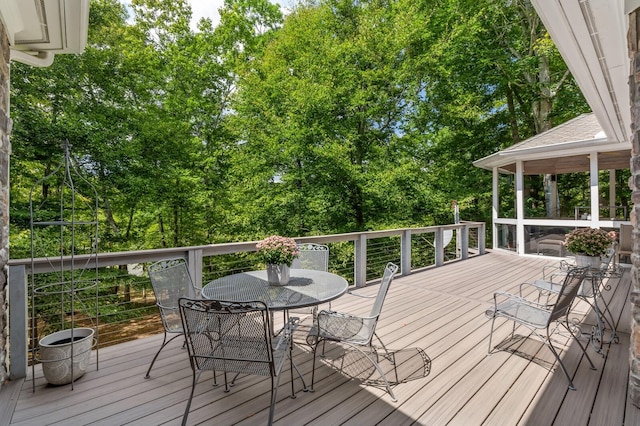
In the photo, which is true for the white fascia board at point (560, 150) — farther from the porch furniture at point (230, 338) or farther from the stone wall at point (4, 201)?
the stone wall at point (4, 201)

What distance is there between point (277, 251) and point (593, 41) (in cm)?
310

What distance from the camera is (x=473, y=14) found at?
11016mm

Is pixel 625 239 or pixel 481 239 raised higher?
pixel 625 239

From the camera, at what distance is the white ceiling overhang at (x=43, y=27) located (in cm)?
220

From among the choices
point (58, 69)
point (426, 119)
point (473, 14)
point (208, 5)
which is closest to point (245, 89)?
point (208, 5)

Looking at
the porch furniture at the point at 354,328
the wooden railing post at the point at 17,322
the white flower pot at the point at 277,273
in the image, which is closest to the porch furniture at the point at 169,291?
the white flower pot at the point at 277,273

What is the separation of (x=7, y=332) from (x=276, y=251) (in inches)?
84.5

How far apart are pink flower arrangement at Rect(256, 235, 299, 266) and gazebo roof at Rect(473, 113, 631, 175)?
6961 millimetres

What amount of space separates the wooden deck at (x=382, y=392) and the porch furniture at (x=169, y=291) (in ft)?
1.15

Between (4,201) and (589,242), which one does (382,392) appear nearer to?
(589,242)

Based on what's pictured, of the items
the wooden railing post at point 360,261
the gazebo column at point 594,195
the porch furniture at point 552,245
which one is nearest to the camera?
the wooden railing post at point 360,261

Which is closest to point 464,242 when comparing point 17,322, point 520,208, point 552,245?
point 520,208

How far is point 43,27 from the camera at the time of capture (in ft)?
8.16

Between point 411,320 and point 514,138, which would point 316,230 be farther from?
point 514,138
